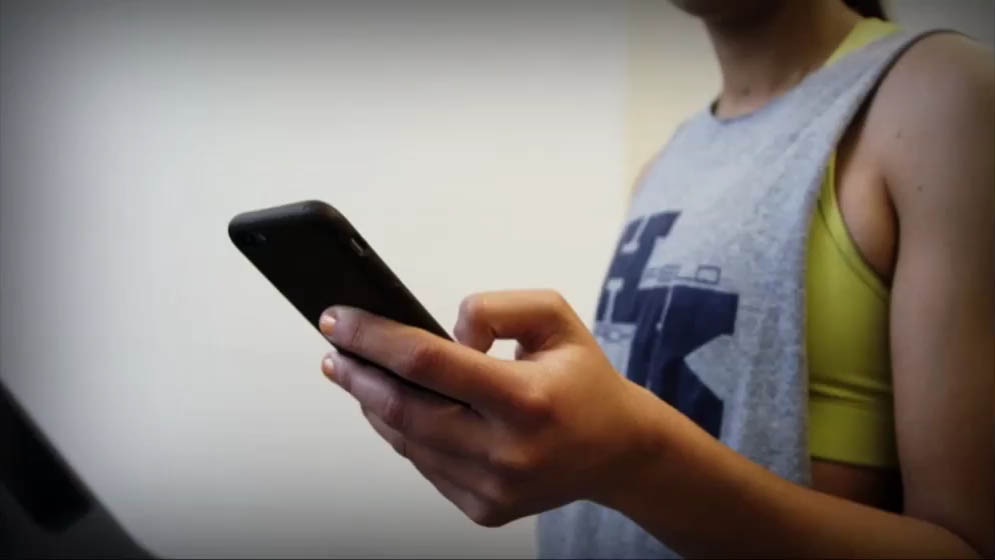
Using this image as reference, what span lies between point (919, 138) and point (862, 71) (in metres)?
0.07

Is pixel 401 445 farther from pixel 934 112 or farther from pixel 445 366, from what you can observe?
pixel 934 112

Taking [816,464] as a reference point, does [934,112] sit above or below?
above

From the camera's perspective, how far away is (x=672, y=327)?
41 centimetres

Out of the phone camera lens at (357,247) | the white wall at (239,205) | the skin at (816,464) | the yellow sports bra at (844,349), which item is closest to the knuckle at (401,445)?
the skin at (816,464)

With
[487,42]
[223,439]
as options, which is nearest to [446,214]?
[487,42]

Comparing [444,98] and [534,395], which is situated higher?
[444,98]

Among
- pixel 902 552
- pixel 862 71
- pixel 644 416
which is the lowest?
pixel 902 552

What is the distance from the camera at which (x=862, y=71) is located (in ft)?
1.24

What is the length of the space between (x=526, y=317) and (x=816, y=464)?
217mm

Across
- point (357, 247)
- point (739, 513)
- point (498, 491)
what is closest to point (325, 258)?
point (357, 247)

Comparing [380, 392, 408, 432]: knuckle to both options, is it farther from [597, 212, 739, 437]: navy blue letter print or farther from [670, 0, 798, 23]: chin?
[670, 0, 798, 23]: chin

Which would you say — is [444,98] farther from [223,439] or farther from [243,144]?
[223,439]

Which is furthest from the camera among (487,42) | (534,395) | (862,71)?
(487,42)

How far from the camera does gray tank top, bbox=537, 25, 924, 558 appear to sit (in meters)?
0.36
